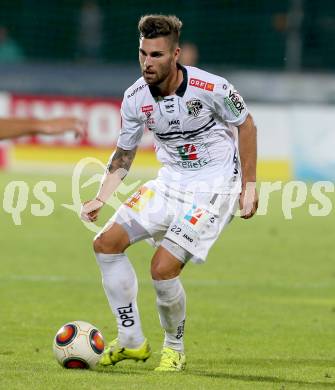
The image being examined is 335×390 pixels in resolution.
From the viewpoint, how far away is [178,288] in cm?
781

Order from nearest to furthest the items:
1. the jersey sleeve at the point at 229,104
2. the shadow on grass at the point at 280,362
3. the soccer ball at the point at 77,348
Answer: the soccer ball at the point at 77,348, the jersey sleeve at the point at 229,104, the shadow on grass at the point at 280,362

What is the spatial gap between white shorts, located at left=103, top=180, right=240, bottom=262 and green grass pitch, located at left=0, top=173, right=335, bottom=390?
867 millimetres

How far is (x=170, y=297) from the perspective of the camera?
7.80 meters

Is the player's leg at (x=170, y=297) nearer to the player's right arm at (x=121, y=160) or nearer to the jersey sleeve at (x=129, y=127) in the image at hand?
the player's right arm at (x=121, y=160)

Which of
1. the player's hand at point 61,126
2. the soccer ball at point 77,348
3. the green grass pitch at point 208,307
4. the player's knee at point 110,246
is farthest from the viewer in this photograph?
the player's knee at point 110,246

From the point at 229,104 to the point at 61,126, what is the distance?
1791 mm

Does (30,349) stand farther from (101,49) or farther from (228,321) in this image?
(101,49)

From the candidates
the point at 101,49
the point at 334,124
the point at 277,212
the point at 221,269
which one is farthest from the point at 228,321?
the point at 101,49

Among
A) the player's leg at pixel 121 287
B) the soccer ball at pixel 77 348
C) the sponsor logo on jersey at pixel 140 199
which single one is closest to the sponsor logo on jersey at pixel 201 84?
the sponsor logo on jersey at pixel 140 199

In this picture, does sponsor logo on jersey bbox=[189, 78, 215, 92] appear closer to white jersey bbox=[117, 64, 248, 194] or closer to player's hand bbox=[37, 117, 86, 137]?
white jersey bbox=[117, 64, 248, 194]

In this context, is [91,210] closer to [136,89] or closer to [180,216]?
[180,216]

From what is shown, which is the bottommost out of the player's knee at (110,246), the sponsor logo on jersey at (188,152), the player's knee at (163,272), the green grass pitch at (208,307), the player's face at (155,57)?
the green grass pitch at (208,307)

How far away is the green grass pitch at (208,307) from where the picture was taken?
7.50 metres

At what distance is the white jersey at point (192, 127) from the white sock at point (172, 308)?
2.41 feet
